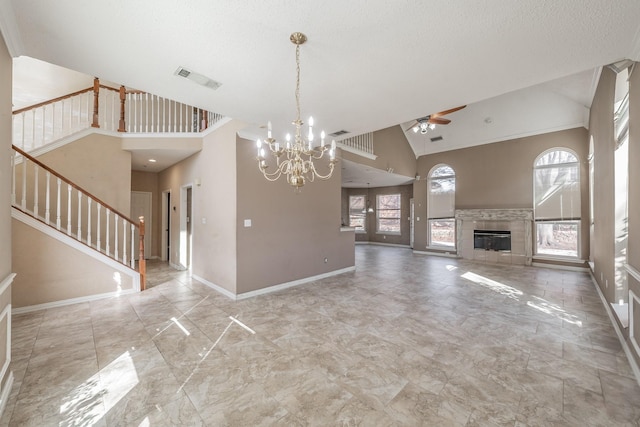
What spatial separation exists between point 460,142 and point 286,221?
6.28 meters

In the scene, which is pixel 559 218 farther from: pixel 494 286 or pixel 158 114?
pixel 158 114

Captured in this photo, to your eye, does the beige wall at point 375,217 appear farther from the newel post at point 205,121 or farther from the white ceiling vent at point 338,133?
the newel post at point 205,121

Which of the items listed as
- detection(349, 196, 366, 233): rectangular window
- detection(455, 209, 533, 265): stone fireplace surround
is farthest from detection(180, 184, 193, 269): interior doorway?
detection(455, 209, 533, 265): stone fireplace surround

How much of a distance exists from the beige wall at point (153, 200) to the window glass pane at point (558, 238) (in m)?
10.2

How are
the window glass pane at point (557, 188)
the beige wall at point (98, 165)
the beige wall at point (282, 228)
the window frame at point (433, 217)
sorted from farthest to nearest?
the window frame at point (433, 217)
the window glass pane at point (557, 188)
the beige wall at point (98, 165)
the beige wall at point (282, 228)

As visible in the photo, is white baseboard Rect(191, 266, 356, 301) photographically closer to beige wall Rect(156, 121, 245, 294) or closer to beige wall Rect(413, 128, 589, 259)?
beige wall Rect(156, 121, 245, 294)

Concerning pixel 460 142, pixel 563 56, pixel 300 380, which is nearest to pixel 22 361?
pixel 300 380

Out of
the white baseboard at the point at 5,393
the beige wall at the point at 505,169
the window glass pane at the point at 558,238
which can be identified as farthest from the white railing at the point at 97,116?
the window glass pane at the point at 558,238

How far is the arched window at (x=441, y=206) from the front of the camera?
8125 mm

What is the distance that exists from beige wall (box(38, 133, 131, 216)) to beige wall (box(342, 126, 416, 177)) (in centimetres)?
490

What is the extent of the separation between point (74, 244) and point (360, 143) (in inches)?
231

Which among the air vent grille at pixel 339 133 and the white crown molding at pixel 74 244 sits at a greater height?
the air vent grille at pixel 339 133

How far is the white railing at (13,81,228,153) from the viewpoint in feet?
15.5

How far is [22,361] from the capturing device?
7.48 feet
